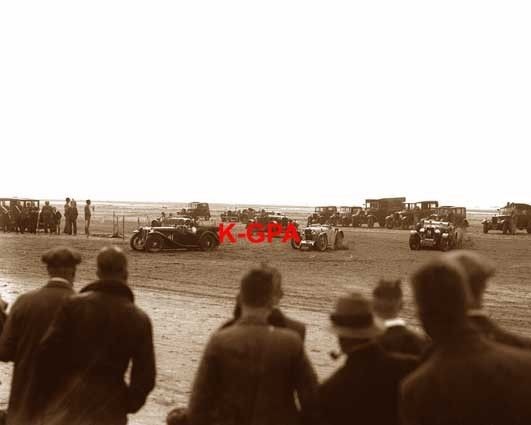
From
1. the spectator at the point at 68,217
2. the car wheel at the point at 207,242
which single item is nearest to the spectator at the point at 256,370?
the car wheel at the point at 207,242

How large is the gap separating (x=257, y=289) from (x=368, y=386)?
71 cm

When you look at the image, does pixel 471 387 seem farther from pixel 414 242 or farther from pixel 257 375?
pixel 414 242

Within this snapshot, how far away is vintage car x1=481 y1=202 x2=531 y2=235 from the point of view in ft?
156

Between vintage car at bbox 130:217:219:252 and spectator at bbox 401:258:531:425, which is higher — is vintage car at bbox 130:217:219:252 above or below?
below

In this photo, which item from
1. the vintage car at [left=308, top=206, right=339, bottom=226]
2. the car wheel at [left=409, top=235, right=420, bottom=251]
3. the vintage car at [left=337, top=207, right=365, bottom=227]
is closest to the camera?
the car wheel at [left=409, top=235, right=420, bottom=251]

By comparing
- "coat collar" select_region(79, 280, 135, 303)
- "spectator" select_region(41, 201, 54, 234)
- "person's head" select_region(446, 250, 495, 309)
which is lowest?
"spectator" select_region(41, 201, 54, 234)

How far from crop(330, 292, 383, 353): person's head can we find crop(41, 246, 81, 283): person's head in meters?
1.93

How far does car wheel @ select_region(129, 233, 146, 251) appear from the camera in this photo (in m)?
26.8

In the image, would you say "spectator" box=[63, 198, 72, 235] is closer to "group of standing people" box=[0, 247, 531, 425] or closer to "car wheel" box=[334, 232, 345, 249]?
"car wheel" box=[334, 232, 345, 249]

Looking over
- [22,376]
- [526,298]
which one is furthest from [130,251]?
[22,376]

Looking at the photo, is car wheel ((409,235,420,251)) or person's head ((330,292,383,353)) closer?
person's head ((330,292,383,353))

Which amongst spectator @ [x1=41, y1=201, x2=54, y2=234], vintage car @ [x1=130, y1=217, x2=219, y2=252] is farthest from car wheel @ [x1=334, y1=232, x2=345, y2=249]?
spectator @ [x1=41, y1=201, x2=54, y2=234]

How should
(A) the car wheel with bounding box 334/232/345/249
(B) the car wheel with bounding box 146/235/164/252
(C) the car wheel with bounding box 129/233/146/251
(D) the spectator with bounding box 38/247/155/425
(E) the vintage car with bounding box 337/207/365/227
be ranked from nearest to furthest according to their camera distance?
(D) the spectator with bounding box 38/247/155/425
(B) the car wheel with bounding box 146/235/164/252
(C) the car wheel with bounding box 129/233/146/251
(A) the car wheel with bounding box 334/232/345/249
(E) the vintage car with bounding box 337/207/365/227

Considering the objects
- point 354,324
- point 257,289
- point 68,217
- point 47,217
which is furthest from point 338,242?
point 354,324
